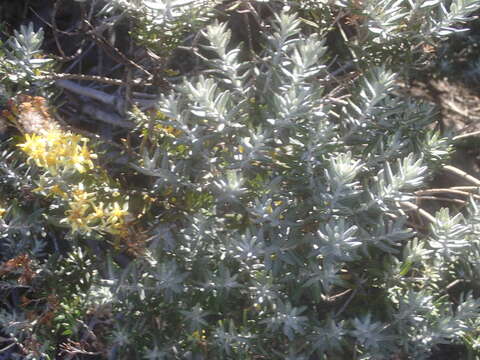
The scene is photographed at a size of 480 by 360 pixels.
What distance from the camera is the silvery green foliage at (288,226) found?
1.89 metres

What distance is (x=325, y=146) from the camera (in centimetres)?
192

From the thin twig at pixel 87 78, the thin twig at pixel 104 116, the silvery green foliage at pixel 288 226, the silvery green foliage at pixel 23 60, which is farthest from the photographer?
the thin twig at pixel 104 116

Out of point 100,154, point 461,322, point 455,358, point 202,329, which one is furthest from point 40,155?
point 455,358

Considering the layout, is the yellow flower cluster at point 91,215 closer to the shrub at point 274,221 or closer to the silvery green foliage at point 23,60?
the shrub at point 274,221

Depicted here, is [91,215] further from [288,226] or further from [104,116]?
[104,116]

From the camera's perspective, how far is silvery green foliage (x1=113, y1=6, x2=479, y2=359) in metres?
1.89

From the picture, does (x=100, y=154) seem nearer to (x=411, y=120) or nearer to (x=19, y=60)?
(x=19, y=60)

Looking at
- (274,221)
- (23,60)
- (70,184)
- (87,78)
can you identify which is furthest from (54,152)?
(274,221)

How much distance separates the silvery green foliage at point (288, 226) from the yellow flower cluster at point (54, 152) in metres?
0.22

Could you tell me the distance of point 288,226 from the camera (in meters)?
1.95

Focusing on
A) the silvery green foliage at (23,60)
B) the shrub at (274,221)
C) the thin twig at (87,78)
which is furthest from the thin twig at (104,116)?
the silvery green foliage at (23,60)

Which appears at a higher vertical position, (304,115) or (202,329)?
(304,115)

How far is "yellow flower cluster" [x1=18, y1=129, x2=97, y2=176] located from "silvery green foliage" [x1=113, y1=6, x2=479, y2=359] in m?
0.22

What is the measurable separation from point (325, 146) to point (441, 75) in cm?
162
